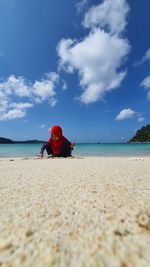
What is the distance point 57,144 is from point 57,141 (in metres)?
0.25

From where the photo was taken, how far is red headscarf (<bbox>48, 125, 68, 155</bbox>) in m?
10.8

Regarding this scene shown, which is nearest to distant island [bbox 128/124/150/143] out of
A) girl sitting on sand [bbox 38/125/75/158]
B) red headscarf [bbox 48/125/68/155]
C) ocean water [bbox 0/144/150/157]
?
ocean water [bbox 0/144/150/157]

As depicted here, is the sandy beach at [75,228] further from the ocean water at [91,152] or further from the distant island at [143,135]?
the distant island at [143,135]

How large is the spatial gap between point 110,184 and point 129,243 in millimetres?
1853

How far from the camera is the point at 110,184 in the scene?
3.29 meters

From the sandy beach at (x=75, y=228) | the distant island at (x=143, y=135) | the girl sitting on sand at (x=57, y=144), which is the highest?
the distant island at (x=143, y=135)

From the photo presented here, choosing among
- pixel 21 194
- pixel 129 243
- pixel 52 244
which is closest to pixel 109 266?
pixel 129 243

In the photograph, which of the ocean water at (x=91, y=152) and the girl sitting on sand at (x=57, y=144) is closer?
the girl sitting on sand at (x=57, y=144)

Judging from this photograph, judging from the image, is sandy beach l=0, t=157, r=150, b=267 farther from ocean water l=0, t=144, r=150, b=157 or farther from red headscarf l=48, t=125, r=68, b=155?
ocean water l=0, t=144, r=150, b=157

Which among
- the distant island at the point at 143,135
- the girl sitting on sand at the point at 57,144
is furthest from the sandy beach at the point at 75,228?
the distant island at the point at 143,135

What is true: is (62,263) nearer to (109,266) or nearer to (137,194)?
(109,266)

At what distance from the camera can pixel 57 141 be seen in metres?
11.0

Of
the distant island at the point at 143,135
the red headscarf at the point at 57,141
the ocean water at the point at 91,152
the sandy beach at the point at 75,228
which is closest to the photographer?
the sandy beach at the point at 75,228

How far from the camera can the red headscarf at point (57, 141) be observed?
10844mm
